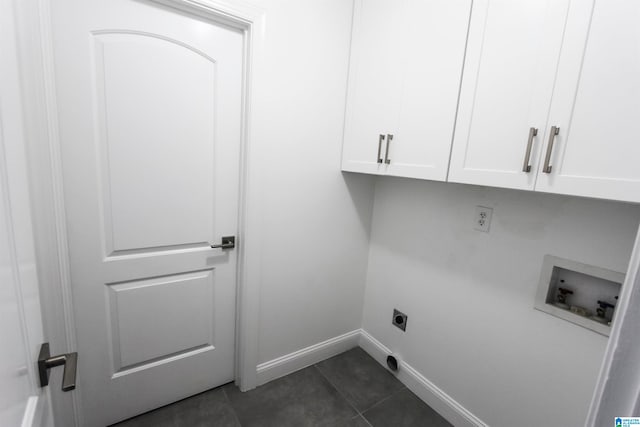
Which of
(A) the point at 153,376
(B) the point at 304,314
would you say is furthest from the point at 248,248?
(A) the point at 153,376

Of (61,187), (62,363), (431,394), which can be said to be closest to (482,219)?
(431,394)

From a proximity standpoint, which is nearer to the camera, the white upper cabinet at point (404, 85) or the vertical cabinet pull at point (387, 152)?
the white upper cabinet at point (404, 85)

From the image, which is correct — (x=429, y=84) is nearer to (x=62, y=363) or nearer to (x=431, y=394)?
(x=62, y=363)

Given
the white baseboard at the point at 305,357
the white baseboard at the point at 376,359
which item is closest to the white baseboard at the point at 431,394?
the white baseboard at the point at 376,359

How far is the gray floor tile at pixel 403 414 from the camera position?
1.55m

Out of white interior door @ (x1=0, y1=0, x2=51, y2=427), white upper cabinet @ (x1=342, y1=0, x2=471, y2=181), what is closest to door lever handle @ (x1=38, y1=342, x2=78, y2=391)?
white interior door @ (x1=0, y1=0, x2=51, y2=427)

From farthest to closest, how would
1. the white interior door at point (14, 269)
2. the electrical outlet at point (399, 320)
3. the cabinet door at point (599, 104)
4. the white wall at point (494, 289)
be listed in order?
the electrical outlet at point (399, 320) < the white wall at point (494, 289) < the cabinet door at point (599, 104) < the white interior door at point (14, 269)

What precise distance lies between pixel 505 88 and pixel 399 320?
144 cm

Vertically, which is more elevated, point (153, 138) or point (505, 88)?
point (505, 88)

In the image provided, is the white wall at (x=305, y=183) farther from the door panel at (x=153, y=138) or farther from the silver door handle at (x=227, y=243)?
the door panel at (x=153, y=138)

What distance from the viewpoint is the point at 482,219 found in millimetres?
1428

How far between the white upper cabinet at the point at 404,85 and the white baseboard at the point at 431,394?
124 centimetres

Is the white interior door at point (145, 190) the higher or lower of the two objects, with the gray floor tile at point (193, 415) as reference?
higher

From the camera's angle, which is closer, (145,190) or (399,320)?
(145,190)
